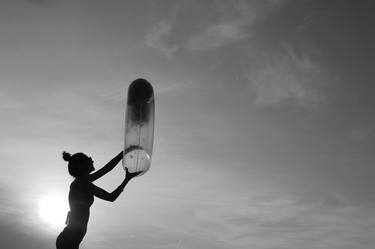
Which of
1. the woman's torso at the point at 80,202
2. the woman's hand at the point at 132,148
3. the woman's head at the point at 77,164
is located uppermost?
the woman's hand at the point at 132,148

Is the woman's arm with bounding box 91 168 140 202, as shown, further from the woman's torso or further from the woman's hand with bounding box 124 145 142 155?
the woman's hand with bounding box 124 145 142 155

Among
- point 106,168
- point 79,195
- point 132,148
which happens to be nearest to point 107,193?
point 79,195

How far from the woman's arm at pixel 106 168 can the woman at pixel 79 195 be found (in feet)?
0.06

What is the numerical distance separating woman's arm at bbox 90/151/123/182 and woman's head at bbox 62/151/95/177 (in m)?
0.26

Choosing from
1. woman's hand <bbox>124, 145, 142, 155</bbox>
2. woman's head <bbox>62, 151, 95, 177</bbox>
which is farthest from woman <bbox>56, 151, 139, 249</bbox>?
woman's hand <bbox>124, 145, 142, 155</bbox>

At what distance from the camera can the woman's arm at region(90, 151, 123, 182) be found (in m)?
7.61

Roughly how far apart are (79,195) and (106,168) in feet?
2.92

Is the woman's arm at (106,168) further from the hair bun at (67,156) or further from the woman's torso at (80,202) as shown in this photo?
the hair bun at (67,156)

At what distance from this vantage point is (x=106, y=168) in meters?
7.86

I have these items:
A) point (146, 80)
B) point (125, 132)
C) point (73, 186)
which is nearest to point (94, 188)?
point (73, 186)

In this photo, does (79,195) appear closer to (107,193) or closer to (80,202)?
(80,202)

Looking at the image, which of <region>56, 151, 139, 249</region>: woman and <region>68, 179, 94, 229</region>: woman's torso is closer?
<region>56, 151, 139, 249</region>: woman

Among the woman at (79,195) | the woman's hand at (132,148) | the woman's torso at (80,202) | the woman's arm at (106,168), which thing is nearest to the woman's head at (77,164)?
the woman at (79,195)

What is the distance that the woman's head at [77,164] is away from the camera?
729 cm
